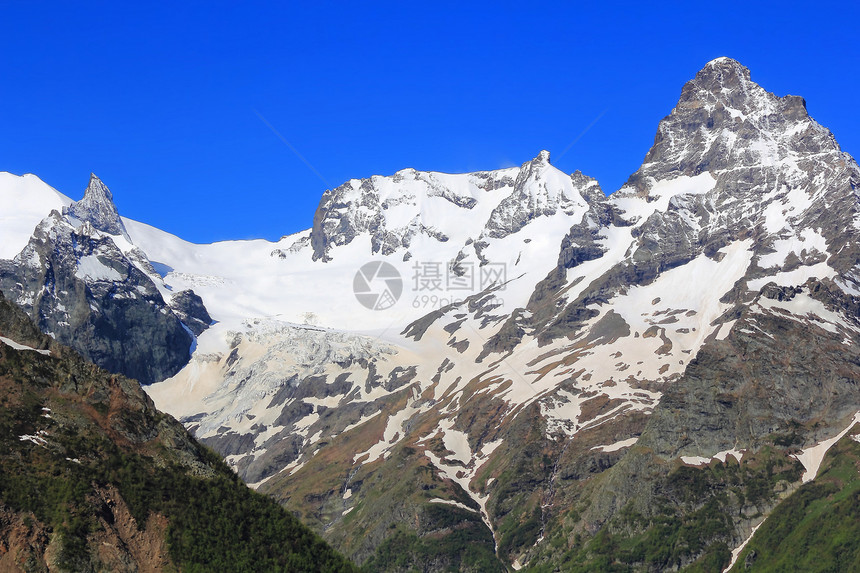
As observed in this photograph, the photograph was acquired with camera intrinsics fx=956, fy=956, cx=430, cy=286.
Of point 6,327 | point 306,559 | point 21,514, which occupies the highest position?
point 6,327

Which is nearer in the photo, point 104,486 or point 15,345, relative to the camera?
point 104,486

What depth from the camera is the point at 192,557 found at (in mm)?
84250

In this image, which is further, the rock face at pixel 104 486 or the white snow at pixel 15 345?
the white snow at pixel 15 345

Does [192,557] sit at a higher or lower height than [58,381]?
lower

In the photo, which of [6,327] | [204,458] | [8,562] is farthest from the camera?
[204,458]

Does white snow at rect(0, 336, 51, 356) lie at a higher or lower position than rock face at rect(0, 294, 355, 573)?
higher

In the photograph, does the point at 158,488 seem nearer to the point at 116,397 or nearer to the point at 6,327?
the point at 116,397

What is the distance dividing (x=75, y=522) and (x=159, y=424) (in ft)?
56.0

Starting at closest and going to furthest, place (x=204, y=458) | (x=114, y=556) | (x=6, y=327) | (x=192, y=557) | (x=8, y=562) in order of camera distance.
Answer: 1. (x=8, y=562)
2. (x=114, y=556)
3. (x=192, y=557)
4. (x=6, y=327)
5. (x=204, y=458)

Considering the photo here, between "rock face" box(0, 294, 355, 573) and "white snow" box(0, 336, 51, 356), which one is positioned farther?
"white snow" box(0, 336, 51, 356)

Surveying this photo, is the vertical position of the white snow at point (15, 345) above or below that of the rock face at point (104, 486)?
above

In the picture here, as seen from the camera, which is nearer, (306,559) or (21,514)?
(21,514)

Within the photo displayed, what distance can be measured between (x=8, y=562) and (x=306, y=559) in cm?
3285

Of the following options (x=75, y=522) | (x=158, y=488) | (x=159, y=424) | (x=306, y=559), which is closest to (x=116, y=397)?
(x=159, y=424)
